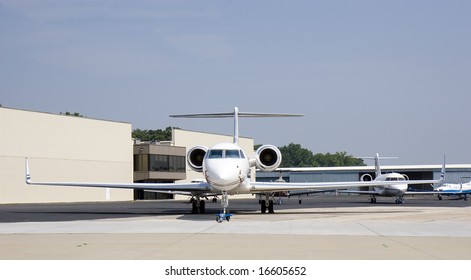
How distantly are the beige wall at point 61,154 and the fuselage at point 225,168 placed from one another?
34029 millimetres

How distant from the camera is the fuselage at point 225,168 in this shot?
23.3 metres

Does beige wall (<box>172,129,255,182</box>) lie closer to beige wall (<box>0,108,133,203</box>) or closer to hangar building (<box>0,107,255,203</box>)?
hangar building (<box>0,107,255,203</box>)

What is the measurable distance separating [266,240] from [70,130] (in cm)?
4886

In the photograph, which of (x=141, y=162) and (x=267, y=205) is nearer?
(x=267, y=205)

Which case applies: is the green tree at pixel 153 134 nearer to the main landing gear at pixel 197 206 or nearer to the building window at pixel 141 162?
the building window at pixel 141 162

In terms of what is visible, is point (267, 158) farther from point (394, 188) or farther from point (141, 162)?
point (141, 162)

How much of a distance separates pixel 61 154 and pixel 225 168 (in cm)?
3916

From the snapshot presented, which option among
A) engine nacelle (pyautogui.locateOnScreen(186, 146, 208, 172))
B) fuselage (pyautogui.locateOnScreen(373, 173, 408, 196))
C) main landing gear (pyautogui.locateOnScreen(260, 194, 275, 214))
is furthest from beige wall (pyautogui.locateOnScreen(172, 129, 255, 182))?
engine nacelle (pyautogui.locateOnScreen(186, 146, 208, 172))

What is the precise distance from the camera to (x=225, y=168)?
23.3 metres

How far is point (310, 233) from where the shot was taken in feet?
54.5

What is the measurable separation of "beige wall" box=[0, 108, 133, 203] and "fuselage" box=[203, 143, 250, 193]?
34.0 metres

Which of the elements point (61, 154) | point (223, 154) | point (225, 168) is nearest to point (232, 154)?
point (223, 154)
